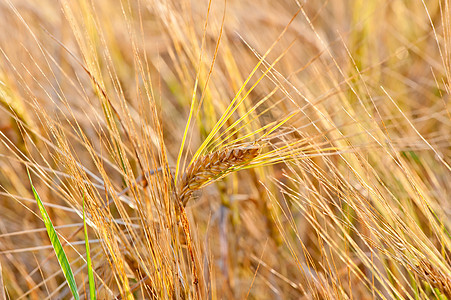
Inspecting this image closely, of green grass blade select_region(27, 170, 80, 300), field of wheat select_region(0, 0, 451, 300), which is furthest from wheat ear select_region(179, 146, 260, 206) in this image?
green grass blade select_region(27, 170, 80, 300)

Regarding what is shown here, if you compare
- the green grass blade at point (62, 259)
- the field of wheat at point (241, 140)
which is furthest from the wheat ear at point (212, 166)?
the green grass blade at point (62, 259)

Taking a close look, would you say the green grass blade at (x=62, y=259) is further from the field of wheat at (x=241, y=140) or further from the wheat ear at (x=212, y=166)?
the wheat ear at (x=212, y=166)

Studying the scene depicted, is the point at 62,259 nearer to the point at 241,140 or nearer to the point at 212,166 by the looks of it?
the point at 212,166

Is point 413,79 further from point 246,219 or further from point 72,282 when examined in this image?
point 72,282

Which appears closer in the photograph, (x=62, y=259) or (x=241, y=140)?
(x=62, y=259)

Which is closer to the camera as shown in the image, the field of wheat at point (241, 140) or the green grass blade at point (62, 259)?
the green grass blade at point (62, 259)

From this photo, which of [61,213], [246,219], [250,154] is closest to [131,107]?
[61,213]

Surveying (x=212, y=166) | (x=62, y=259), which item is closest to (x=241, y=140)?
(x=212, y=166)

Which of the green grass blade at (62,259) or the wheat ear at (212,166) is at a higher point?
the wheat ear at (212,166)

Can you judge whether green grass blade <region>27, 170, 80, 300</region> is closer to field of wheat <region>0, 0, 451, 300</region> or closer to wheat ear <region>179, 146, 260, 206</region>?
field of wheat <region>0, 0, 451, 300</region>
